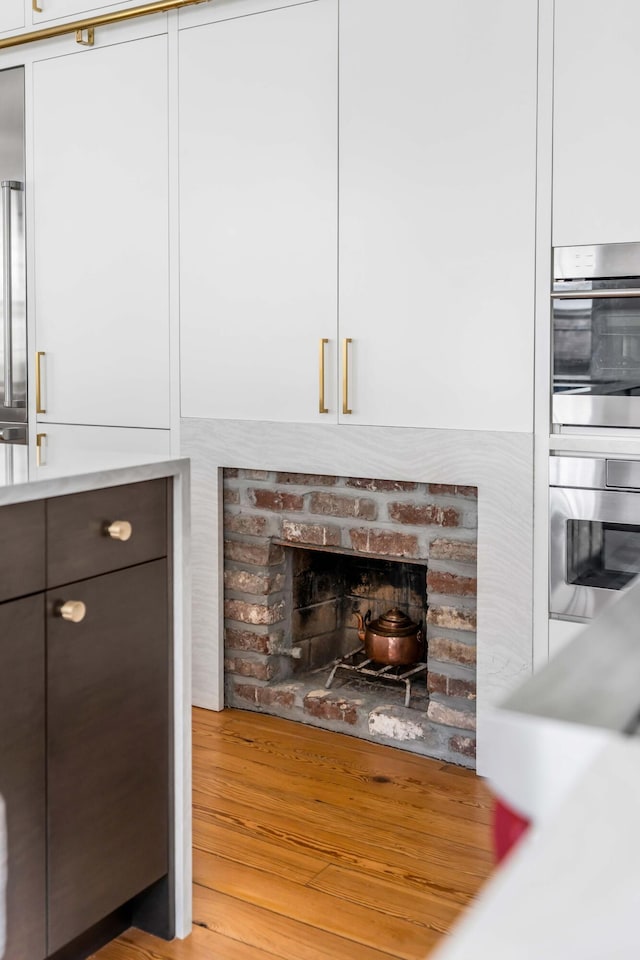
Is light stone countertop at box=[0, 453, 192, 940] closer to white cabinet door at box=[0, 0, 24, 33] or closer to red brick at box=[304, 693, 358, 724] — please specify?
red brick at box=[304, 693, 358, 724]

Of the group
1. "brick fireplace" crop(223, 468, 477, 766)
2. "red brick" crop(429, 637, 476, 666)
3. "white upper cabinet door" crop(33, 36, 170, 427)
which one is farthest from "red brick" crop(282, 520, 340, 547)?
"white upper cabinet door" crop(33, 36, 170, 427)

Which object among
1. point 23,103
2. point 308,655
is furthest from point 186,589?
point 23,103

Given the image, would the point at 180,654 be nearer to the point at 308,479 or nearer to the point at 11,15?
the point at 308,479

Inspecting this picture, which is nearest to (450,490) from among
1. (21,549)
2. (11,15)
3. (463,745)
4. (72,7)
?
(463,745)

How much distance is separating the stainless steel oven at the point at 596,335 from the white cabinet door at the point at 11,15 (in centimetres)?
217

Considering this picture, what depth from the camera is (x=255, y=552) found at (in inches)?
124

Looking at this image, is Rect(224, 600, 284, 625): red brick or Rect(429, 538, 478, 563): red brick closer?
Rect(429, 538, 478, 563): red brick

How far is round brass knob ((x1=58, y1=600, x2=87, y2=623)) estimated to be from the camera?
1606mm

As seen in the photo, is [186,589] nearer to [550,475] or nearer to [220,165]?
[550,475]

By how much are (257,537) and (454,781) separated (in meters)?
1.00

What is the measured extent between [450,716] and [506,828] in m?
2.27

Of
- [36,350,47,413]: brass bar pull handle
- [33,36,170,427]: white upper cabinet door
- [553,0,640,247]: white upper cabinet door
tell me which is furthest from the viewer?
[36,350,47,413]: brass bar pull handle

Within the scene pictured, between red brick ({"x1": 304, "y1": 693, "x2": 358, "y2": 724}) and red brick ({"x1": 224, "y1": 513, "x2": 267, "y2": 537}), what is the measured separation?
1.82 ft

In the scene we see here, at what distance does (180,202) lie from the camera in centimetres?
311
